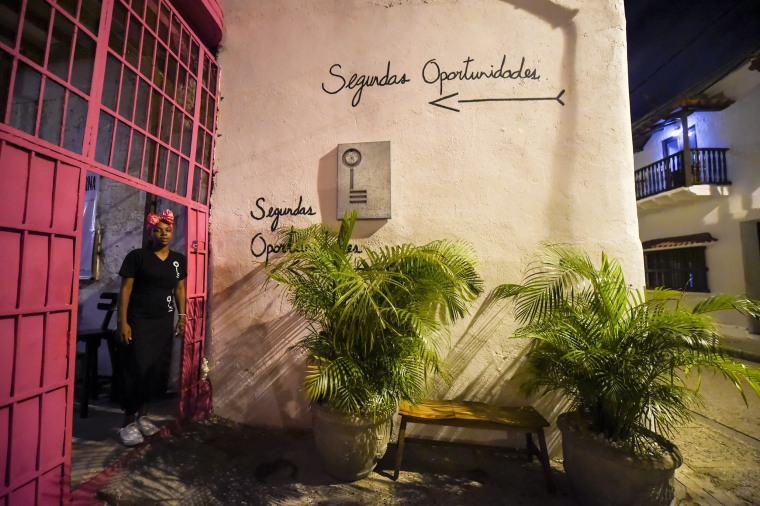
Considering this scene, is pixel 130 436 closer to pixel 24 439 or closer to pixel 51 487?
pixel 51 487

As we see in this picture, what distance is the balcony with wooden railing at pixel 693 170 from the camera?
9766 millimetres

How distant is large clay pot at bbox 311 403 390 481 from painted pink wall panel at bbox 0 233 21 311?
2.04m

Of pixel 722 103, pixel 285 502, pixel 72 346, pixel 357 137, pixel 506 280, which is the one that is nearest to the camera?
pixel 72 346

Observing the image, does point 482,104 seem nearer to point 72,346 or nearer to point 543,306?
point 543,306

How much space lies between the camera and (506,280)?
332cm

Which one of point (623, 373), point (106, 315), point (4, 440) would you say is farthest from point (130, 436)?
point (623, 373)

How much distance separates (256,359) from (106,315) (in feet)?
6.58

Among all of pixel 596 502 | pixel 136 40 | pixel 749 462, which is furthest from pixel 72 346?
pixel 749 462

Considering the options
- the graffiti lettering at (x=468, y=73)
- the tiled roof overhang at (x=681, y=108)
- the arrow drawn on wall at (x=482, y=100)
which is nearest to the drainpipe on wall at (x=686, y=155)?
the tiled roof overhang at (x=681, y=108)

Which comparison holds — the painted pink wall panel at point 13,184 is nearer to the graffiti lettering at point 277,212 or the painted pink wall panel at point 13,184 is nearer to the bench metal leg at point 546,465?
the graffiti lettering at point 277,212

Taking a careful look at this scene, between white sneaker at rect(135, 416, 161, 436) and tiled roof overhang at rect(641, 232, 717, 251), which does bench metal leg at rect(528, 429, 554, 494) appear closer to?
white sneaker at rect(135, 416, 161, 436)

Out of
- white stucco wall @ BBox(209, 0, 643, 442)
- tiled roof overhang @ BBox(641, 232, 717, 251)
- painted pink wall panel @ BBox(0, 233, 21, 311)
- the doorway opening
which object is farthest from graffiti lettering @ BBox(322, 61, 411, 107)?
tiled roof overhang @ BBox(641, 232, 717, 251)

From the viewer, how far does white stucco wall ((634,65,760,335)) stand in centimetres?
892

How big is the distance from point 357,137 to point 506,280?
2.18 meters
